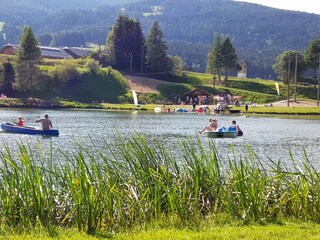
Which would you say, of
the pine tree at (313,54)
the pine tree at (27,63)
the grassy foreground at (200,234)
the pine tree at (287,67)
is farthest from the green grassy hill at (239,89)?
the grassy foreground at (200,234)

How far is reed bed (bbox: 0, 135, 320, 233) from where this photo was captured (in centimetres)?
1238

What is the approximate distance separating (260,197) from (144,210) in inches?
111

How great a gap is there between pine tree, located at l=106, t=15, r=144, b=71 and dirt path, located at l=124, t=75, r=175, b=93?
8.57 m

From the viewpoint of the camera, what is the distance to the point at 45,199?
1283 centimetres

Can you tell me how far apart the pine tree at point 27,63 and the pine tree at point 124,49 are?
31.6 m

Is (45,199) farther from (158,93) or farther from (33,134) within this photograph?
(158,93)

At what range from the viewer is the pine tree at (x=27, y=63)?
10831 centimetres

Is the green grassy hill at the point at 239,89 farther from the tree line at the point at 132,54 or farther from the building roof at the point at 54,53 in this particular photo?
the building roof at the point at 54,53

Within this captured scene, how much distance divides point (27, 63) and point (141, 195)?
100846 mm

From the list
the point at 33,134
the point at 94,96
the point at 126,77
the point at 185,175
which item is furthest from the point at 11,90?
the point at 185,175

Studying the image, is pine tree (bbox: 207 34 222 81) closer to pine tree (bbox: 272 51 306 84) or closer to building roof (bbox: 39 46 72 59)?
pine tree (bbox: 272 51 306 84)

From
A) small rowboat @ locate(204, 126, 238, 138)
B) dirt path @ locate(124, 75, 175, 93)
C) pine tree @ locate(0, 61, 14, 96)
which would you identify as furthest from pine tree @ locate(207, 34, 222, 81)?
small rowboat @ locate(204, 126, 238, 138)

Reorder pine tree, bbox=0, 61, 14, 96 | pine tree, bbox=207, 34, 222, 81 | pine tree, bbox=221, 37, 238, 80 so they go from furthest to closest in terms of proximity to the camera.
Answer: pine tree, bbox=221, 37, 238, 80 < pine tree, bbox=207, 34, 222, 81 < pine tree, bbox=0, 61, 14, 96

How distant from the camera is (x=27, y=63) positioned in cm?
11062
